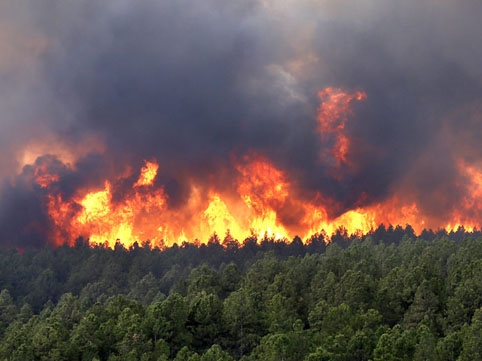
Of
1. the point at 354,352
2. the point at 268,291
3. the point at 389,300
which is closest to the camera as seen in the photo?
the point at 354,352

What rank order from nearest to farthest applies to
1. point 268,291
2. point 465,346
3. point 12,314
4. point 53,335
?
point 465,346 → point 53,335 → point 268,291 → point 12,314

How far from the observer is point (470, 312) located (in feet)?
342

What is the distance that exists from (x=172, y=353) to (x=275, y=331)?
16.8m

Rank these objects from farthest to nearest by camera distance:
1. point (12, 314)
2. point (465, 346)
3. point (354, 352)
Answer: point (12, 314) → point (354, 352) → point (465, 346)

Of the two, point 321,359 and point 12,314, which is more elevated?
point 12,314

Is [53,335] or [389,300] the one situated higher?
[389,300]

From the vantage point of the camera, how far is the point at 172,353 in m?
102

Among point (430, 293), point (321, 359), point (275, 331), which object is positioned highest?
point (430, 293)

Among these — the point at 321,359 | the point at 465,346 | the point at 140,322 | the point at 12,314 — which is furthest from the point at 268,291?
the point at 12,314

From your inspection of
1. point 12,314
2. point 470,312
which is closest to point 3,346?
point 12,314

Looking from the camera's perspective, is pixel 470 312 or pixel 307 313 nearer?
pixel 470 312

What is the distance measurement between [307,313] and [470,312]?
29.0 metres

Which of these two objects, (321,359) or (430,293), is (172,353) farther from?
(430,293)

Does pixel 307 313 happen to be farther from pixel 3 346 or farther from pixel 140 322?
pixel 3 346
